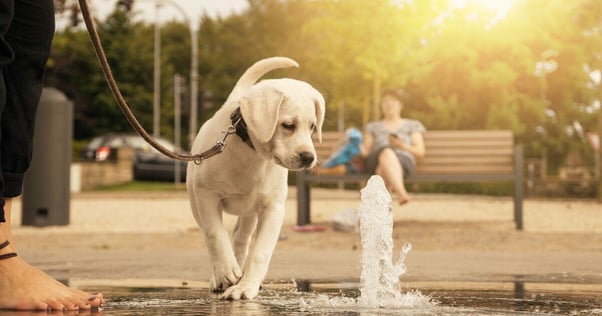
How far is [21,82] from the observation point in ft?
15.4

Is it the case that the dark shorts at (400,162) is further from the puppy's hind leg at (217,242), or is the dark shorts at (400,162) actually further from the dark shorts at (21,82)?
the dark shorts at (21,82)

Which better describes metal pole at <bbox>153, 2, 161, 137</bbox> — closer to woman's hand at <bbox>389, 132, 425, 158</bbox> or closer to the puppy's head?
woman's hand at <bbox>389, 132, 425, 158</bbox>

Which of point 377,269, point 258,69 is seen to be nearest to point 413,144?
point 258,69

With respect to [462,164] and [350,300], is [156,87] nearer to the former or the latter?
[462,164]

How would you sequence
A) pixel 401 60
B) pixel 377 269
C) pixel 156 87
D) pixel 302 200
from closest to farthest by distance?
pixel 377 269
pixel 302 200
pixel 401 60
pixel 156 87

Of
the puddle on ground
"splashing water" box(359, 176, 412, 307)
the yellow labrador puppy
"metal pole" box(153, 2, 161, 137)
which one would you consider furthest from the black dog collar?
"metal pole" box(153, 2, 161, 137)

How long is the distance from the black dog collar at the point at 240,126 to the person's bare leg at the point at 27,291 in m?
1.06

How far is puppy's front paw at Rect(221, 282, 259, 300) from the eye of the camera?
5121 mm

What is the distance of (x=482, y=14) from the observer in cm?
4631

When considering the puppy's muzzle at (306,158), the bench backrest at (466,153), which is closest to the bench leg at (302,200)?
the bench backrest at (466,153)

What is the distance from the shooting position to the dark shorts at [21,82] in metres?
4.63

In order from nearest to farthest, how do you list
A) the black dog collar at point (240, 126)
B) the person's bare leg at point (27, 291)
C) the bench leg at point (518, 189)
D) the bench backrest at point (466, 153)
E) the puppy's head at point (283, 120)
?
the person's bare leg at point (27, 291)
the puppy's head at point (283, 120)
the black dog collar at point (240, 126)
the bench leg at point (518, 189)
the bench backrest at point (466, 153)

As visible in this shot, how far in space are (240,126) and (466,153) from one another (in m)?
9.30

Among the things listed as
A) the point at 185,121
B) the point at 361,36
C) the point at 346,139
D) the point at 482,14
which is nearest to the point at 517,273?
the point at 346,139
